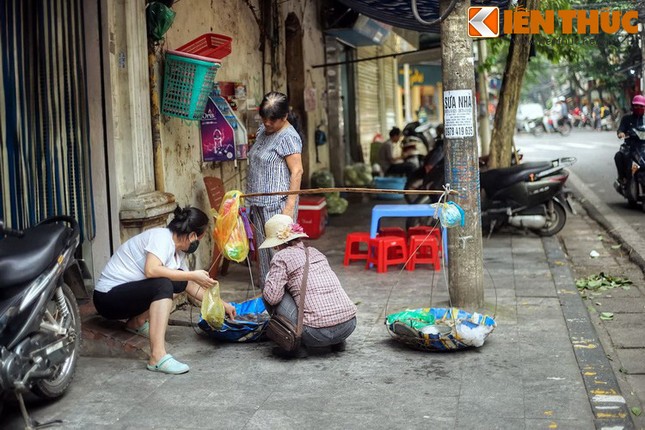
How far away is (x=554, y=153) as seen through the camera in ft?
89.1

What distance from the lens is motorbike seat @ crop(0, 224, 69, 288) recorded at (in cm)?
444

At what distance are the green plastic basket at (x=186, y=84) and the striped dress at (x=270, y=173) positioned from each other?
613 millimetres

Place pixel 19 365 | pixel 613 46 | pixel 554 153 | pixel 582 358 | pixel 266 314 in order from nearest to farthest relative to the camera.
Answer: pixel 19 365
pixel 582 358
pixel 266 314
pixel 613 46
pixel 554 153

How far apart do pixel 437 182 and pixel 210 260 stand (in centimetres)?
407

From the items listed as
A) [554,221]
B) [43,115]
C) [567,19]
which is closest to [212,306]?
[43,115]

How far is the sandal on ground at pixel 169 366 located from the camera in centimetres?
544

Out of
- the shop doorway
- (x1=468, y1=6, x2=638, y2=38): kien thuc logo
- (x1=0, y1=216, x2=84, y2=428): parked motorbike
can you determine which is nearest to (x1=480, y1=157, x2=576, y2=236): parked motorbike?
(x1=468, y1=6, x2=638, y2=38): kien thuc logo

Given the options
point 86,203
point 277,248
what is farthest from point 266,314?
point 86,203

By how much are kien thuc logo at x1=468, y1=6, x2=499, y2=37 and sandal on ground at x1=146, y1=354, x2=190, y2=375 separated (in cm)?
343

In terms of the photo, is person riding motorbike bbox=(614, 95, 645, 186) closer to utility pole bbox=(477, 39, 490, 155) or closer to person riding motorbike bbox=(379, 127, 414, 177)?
person riding motorbike bbox=(379, 127, 414, 177)

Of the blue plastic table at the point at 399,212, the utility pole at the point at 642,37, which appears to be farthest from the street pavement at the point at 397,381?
the utility pole at the point at 642,37

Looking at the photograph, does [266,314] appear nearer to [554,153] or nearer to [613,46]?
[613,46]

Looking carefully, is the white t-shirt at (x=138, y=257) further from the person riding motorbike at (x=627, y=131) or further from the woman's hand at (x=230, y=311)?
the person riding motorbike at (x=627, y=131)

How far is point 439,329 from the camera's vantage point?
5.90m
